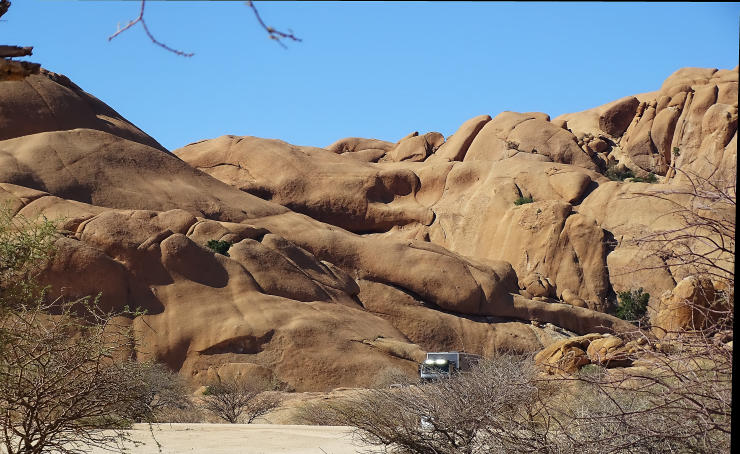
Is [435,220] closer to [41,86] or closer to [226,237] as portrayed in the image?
[226,237]

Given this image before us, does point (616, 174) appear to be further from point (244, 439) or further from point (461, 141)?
point (244, 439)

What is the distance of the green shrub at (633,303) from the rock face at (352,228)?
820mm

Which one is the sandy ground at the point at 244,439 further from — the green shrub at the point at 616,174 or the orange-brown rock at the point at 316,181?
the green shrub at the point at 616,174

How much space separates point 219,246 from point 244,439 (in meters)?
16.9

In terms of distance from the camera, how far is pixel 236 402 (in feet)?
77.7

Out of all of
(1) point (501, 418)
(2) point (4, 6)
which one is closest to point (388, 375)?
(1) point (501, 418)

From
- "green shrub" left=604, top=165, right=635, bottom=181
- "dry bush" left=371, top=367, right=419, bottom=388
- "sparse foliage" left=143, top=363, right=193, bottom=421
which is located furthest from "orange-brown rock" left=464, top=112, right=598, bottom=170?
"sparse foliage" left=143, top=363, right=193, bottom=421

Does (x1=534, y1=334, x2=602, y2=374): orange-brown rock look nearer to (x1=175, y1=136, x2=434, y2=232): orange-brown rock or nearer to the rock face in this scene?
the rock face

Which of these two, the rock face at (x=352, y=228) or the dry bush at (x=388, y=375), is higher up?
the rock face at (x=352, y=228)

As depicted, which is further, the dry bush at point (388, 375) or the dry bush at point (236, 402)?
the dry bush at point (388, 375)

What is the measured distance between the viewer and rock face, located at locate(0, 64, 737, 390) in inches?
1136

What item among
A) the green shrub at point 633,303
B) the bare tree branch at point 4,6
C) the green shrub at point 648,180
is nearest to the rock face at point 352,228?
the green shrub at point 633,303

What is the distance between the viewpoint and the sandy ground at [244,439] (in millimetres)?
14477

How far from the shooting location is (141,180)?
3716 centimetres
